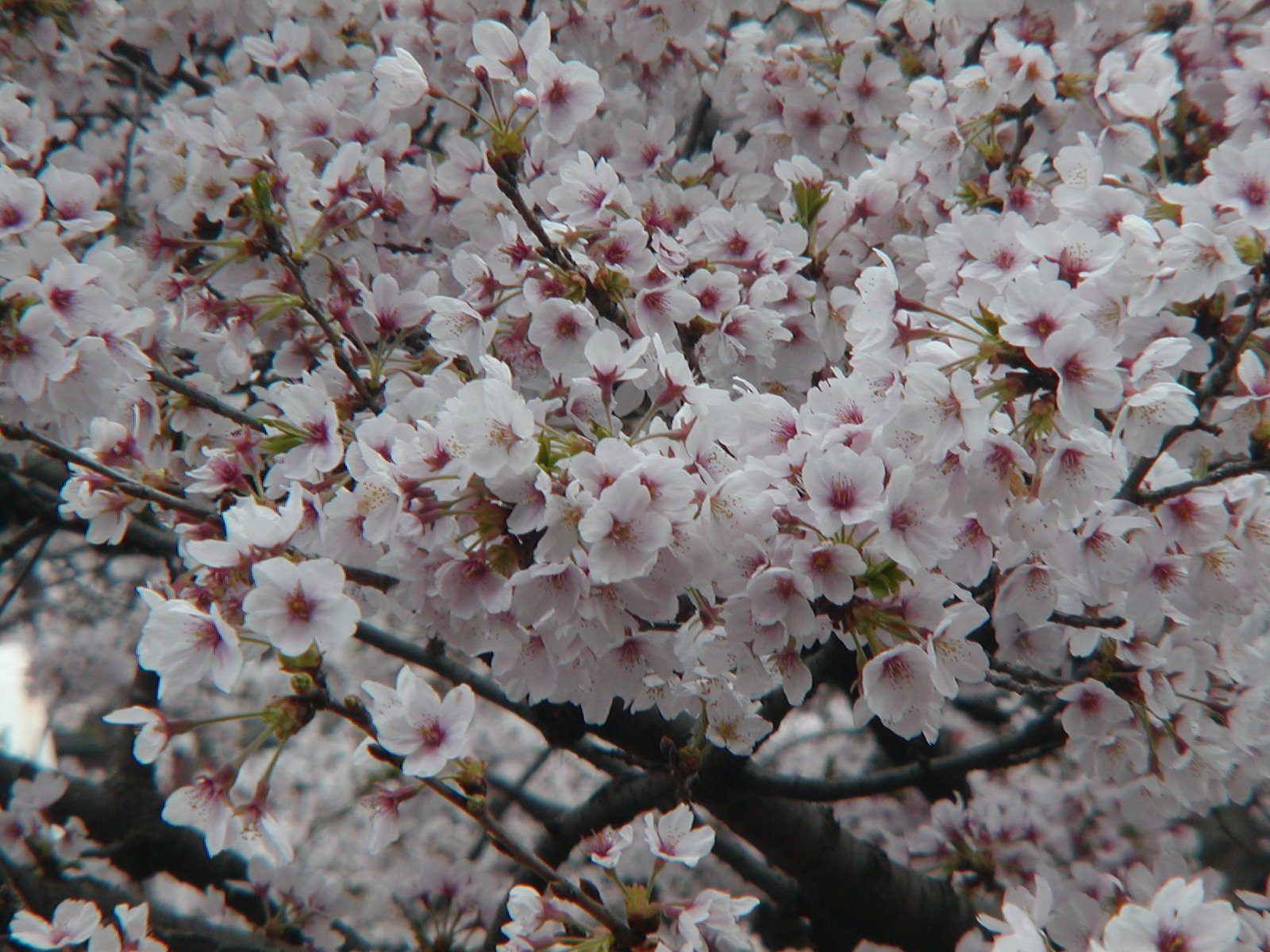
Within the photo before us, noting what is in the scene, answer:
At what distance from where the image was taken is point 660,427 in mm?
2068

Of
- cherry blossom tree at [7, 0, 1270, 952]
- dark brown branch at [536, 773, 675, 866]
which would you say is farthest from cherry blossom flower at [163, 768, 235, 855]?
dark brown branch at [536, 773, 675, 866]

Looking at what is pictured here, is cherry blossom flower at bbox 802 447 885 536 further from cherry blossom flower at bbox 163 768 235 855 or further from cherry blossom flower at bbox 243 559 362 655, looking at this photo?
cherry blossom flower at bbox 163 768 235 855

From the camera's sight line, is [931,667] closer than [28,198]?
Yes

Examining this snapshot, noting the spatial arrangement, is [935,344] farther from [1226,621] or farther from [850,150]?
[850,150]

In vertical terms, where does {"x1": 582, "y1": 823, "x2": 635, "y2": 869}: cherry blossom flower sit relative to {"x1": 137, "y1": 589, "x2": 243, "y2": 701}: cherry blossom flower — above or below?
below

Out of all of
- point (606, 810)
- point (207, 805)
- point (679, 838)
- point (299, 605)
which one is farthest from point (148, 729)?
point (606, 810)

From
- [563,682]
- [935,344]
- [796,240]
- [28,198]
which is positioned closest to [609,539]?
[563,682]

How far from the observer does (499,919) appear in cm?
310

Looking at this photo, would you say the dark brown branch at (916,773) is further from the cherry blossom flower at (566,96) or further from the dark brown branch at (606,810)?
the cherry blossom flower at (566,96)

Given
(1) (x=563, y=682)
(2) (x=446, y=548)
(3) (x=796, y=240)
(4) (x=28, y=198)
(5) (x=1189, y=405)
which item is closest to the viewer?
(5) (x=1189, y=405)

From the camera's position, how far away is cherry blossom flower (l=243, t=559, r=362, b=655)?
156 centimetres

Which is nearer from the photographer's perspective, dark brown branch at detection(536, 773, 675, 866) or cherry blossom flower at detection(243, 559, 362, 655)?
cherry blossom flower at detection(243, 559, 362, 655)

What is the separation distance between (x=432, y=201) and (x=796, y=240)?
1.08 m

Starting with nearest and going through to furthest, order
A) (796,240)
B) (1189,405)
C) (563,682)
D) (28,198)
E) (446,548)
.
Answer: (1189,405) → (446,548) → (563,682) → (28,198) → (796,240)
